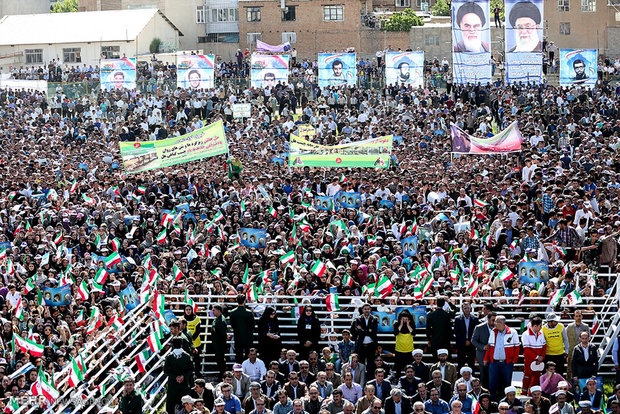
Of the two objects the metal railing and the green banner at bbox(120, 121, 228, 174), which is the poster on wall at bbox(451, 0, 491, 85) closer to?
the green banner at bbox(120, 121, 228, 174)

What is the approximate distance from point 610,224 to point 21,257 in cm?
1115

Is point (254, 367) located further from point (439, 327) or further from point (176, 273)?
point (176, 273)

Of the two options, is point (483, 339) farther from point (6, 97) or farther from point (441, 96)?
point (6, 97)

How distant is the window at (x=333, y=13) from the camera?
69.9 m

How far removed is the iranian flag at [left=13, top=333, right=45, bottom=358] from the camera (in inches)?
670

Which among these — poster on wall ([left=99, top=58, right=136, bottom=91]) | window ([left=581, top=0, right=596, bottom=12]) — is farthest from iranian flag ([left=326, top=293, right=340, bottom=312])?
window ([left=581, top=0, right=596, bottom=12])

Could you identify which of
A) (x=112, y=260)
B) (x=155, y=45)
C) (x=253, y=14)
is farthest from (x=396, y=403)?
(x=253, y=14)

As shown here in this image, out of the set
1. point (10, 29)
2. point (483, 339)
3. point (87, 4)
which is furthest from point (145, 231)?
point (87, 4)

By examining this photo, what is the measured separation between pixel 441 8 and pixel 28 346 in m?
76.4

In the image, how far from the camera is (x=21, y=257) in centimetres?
2230

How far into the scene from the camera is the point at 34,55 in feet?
229

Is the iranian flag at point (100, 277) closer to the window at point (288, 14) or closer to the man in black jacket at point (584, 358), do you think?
the man in black jacket at point (584, 358)

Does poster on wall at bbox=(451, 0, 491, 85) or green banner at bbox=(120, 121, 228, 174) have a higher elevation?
poster on wall at bbox=(451, 0, 491, 85)

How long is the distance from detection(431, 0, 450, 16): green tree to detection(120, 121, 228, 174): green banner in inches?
2422
